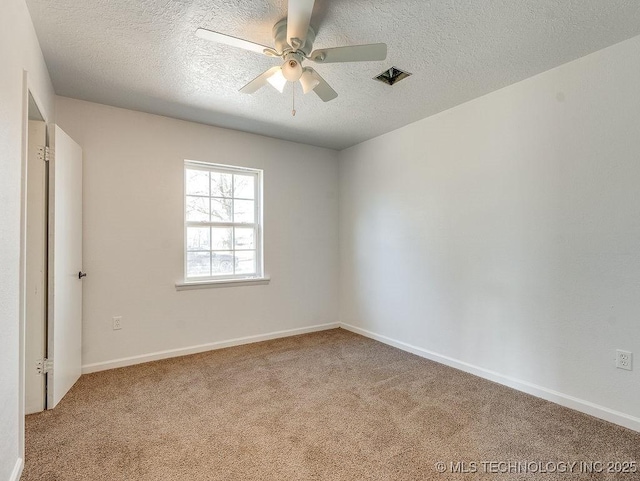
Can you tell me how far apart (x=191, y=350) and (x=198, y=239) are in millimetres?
1177

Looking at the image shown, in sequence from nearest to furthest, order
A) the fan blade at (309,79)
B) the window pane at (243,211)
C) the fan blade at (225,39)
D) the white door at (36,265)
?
the fan blade at (225,39)
the fan blade at (309,79)
the white door at (36,265)
the window pane at (243,211)

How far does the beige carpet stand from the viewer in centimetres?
171

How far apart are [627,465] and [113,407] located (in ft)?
10.3

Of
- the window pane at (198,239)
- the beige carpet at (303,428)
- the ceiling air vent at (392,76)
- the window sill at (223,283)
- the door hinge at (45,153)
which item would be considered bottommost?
the beige carpet at (303,428)

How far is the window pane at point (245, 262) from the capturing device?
386 cm

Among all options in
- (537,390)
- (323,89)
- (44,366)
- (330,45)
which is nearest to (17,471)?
(44,366)

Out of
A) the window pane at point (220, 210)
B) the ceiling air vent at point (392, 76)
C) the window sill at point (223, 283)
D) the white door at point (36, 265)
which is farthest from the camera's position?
the window pane at point (220, 210)

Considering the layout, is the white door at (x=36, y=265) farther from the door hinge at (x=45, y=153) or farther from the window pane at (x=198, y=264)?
the window pane at (x=198, y=264)

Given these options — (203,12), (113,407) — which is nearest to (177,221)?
(113,407)

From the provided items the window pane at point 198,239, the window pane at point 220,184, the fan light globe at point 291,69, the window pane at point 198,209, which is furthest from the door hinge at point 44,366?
the fan light globe at point 291,69

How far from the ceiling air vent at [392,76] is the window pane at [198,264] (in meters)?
2.50

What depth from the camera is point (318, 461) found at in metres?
1.75

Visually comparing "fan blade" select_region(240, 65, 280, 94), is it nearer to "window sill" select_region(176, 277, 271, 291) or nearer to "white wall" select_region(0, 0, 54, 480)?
"white wall" select_region(0, 0, 54, 480)

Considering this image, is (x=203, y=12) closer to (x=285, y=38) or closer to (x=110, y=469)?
(x=285, y=38)
